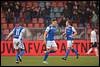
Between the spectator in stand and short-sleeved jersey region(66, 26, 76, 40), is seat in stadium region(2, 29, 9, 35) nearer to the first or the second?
the spectator in stand

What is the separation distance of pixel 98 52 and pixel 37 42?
3550 millimetres

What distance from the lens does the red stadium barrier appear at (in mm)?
22672

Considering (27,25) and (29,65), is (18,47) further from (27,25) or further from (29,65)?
(27,25)

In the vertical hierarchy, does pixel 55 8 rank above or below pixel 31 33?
above

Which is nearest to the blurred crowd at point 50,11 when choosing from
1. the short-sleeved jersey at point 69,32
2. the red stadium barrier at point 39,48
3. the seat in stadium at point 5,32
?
the seat in stadium at point 5,32

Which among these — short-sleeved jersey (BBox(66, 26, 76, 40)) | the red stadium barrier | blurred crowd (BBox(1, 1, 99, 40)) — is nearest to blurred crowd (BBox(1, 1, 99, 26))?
blurred crowd (BBox(1, 1, 99, 40))

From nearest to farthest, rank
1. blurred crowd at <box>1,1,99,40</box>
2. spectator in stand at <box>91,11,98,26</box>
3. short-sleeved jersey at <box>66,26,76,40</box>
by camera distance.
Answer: short-sleeved jersey at <box>66,26,76,40</box>, spectator in stand at <box>91,11,98,26</box>, blurred crowd at <box>1,1,99,40</box>

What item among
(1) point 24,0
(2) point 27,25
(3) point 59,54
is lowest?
(3) point 59,54

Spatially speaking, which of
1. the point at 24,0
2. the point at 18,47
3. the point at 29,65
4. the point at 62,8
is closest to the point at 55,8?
the point at 62,8

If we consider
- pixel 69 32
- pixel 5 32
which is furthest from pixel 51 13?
pixel 69 32

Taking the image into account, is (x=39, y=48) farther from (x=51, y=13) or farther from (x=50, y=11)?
(x=50, y=11)

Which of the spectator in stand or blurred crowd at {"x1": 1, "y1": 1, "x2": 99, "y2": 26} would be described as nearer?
the spectator in stand

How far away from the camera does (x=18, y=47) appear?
677 inches

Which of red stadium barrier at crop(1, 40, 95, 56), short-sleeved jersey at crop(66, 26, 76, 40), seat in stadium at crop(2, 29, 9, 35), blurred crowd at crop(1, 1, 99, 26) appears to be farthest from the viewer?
blurred crowd at crop(1, 1, 99, 26)
